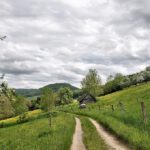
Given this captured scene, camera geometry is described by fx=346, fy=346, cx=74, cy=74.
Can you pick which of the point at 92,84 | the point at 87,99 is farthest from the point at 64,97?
the point at 87,99

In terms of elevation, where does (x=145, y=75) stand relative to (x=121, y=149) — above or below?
above

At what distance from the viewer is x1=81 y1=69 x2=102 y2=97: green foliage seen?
155 m

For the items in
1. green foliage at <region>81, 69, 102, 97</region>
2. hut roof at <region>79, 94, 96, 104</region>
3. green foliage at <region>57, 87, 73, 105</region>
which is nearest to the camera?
hut roof at <region>79, 94, 96, 104</region>

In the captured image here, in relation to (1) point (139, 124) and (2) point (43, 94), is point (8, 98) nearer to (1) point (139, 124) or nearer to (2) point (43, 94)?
(1) point (139, 124)

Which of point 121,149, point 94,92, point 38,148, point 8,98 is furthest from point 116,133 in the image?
point 94,92

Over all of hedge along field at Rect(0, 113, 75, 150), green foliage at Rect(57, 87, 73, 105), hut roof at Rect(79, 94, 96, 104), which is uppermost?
green foliage at Rect(57, 87, 73, 105)

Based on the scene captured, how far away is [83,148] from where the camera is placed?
2223cm

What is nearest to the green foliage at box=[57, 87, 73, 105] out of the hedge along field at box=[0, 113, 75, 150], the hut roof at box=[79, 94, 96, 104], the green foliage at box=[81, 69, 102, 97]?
the green foliage at box=[81, 69, 102, 97]

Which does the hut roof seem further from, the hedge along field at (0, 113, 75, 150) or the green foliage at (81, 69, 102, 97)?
the hedge along field at (0, 113, 75, 150)

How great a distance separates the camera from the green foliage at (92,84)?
15476 centimetres

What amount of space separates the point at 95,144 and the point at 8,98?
982 centimetres

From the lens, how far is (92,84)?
155 metres

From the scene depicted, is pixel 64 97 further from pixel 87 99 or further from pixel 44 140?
pixel 44 140

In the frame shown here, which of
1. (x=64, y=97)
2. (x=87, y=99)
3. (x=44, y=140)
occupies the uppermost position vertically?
(x=64, y=97)
